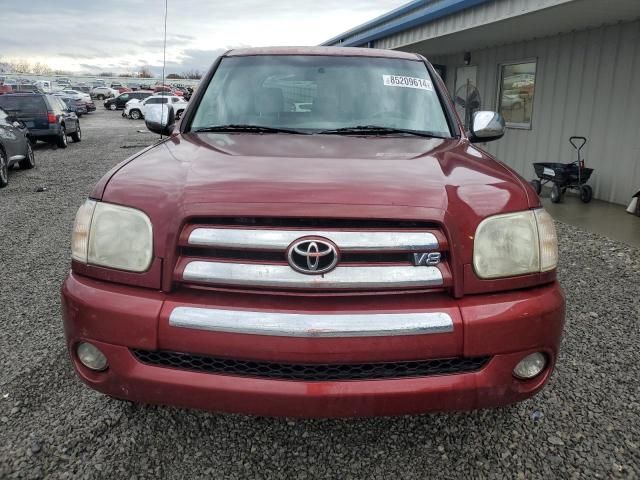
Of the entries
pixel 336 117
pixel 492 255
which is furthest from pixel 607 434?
pixel 336 117

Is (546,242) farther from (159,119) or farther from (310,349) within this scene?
(159,119)

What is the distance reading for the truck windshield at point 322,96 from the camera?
299 cm

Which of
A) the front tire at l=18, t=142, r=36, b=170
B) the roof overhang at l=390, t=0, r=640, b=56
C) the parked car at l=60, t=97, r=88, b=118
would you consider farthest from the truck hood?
the parked car at l=60, t=97, r=88, b=118

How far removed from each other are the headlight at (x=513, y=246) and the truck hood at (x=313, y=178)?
0.18 ft

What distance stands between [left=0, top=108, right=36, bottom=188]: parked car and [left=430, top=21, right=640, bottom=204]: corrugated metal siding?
9.72 meters

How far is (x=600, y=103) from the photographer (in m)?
8.18

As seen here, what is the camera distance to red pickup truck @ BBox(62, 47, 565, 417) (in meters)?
1.79

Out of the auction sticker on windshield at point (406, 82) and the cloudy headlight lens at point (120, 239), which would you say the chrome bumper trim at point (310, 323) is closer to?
the cloudy headlight lens at point (120, 239)

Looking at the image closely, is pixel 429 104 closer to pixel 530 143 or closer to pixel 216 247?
pixel 216 247

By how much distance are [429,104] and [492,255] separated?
1513mm

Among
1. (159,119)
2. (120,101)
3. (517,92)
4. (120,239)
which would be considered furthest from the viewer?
(120,101)

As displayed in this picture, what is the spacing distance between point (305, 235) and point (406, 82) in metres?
1.81

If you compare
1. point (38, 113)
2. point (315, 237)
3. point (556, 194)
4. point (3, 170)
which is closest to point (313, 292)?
point (315, 237)

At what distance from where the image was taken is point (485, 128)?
10.5 ft
